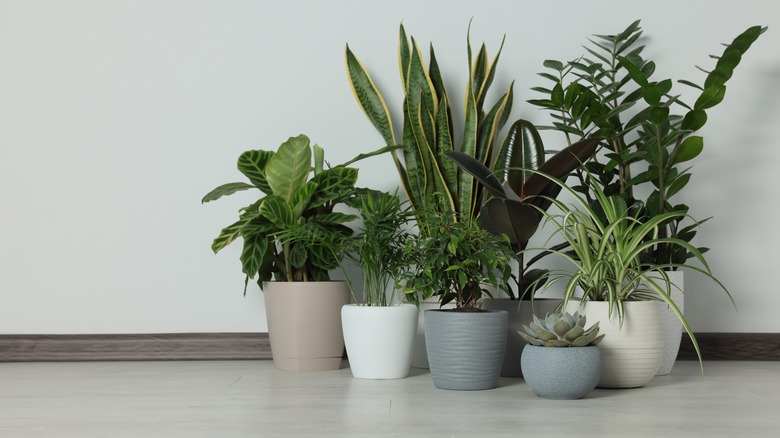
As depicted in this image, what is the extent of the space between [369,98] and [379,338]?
871mm

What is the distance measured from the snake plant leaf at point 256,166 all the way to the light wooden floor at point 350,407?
585mm

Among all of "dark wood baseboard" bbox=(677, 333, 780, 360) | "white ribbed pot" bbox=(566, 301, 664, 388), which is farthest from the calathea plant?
"dark wood baseboard" bbox=(677, 333, 780, 360)

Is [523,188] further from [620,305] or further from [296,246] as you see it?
[296,246]

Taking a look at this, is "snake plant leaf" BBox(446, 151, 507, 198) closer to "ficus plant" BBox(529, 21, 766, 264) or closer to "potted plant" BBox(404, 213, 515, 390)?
"potted plant" BBox(404, 213, 515, 390)

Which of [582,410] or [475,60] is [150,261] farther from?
[582,410]

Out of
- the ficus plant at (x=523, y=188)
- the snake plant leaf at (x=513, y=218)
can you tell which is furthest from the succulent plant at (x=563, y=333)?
the snake plant leaf at (x=513, y=218)

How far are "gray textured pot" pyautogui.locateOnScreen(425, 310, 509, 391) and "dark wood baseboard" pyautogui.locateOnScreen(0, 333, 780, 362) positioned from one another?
87 cm

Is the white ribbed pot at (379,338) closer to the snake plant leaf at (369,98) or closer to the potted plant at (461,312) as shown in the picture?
the potted plant at (461,312)

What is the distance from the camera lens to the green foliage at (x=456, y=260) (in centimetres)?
188

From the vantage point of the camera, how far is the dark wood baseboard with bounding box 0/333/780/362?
253 centimetres

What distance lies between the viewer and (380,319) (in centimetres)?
207

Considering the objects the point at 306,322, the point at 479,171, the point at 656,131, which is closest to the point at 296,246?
the point at 306,322

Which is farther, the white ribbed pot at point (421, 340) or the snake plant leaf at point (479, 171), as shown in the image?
the white ribbed pot at point (421, 340)

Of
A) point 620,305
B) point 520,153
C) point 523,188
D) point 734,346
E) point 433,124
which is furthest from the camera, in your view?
point 734,346
